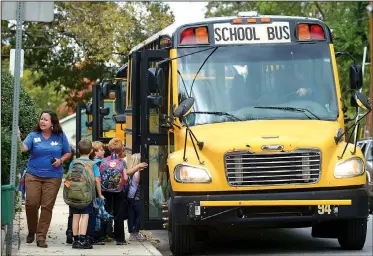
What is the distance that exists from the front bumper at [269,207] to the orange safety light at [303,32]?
229 cm

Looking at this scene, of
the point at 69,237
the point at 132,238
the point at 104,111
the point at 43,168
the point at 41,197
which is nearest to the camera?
the point at 43,168

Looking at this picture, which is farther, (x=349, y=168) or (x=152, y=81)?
(x=152, y=81)

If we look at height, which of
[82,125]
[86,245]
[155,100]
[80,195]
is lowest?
[86,245]

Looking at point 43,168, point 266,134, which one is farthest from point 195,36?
point 43,168

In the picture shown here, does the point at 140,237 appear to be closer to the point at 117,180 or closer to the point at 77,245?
the point at 117,180

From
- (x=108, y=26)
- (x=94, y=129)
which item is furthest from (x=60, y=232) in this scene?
(x=108, y=26)

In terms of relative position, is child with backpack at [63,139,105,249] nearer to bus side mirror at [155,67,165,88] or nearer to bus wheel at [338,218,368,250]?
bus side mirror at [155,67,165,88]

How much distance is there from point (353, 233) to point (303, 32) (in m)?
2.60

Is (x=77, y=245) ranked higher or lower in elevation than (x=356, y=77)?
lower

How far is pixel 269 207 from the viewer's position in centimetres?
1215

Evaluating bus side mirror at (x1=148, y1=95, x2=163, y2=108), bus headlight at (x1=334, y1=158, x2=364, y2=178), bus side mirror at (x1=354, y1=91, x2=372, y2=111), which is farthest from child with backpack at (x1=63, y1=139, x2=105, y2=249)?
bus side mirror at (x1=354, y1=91, x2=372, y2=111)

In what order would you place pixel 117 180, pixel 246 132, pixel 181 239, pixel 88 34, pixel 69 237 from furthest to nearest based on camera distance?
1. pixel 88 34
2. pixel 69 237
3. pixel 117 180
4. pixel 181 239
5. pixel 246 132

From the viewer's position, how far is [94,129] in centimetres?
2580

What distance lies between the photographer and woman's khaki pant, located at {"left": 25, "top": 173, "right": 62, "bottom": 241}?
1326 cm
